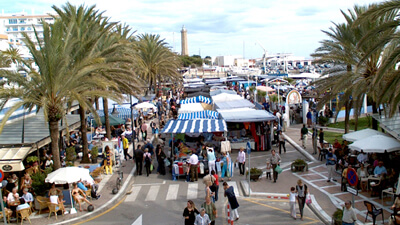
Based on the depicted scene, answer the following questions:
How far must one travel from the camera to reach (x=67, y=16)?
69.9 ft

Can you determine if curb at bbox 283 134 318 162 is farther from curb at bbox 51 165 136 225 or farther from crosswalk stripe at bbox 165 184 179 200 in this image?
curb at bbox 51 165 136 225

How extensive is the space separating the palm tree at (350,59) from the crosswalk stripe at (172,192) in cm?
890

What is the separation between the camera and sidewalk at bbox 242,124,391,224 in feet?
39.9

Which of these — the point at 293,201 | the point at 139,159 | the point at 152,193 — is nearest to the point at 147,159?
the point at 139,159

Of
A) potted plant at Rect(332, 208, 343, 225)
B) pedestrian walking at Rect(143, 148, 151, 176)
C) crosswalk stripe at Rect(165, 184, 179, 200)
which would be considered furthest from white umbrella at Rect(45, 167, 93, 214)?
potted plant at Rect(332, 208, 343, 225)

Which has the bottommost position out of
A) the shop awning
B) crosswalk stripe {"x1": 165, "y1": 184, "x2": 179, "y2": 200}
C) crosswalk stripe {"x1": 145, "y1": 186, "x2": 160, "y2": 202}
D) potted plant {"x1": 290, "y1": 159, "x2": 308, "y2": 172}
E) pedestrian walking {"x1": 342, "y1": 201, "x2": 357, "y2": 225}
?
crosswalk stripe {"x1": 145, "y1": 186, "x2": 160, "y2": 202}

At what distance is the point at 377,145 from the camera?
14.2 metres

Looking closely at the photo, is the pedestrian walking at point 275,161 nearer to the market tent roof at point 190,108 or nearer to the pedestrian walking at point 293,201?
the pedestrian walking at point 293,201

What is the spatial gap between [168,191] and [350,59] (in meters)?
11.2

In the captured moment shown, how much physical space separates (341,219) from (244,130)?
1259 centimetres

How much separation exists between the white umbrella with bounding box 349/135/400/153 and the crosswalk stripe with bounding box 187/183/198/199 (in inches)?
255

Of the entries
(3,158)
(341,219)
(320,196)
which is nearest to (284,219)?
(341,219)

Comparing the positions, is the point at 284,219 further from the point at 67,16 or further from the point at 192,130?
the point at 67,16

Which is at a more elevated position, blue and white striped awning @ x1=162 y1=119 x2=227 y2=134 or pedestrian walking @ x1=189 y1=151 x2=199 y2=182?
blue and white striped awning @ x1=162 y1=119 x2=227 y2=134
